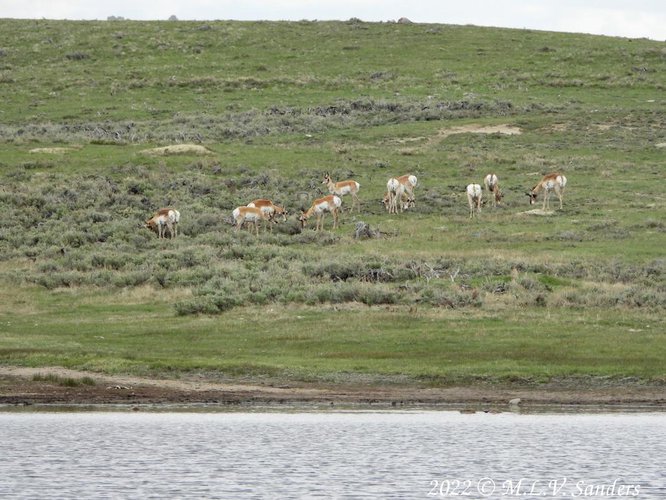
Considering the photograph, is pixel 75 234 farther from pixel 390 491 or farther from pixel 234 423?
pixel 390 491

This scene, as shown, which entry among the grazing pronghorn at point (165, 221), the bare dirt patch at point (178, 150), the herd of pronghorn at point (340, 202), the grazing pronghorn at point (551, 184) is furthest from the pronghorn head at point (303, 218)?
the bare dirt patch at point (178, 150)

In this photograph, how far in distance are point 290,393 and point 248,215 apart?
19328 millimetres

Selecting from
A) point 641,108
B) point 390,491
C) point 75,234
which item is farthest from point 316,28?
point 390,491

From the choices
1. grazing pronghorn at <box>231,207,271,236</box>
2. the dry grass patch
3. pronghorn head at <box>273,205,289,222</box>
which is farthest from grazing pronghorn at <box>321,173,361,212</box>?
the dry grass patch

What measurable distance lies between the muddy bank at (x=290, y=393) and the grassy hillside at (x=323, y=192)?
0.72m

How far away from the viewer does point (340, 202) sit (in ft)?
149

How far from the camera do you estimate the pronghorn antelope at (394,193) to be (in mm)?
47500

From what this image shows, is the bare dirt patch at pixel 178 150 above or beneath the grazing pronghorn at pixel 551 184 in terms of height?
above

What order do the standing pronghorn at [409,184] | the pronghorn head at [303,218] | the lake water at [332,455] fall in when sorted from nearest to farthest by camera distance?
the lake water at [332,455], the pronghorn head at [303,218], the standing pronghorn at [409,184]

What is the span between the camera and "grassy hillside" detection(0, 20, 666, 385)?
2955 centimetres

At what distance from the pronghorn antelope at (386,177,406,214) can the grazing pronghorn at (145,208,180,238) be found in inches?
326

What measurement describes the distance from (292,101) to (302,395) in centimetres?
4935

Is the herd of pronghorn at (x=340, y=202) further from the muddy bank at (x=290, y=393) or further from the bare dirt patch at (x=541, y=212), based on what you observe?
the muddy bank at (x=290, y=393)

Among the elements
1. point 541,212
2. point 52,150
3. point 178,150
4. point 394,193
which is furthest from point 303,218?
point 52,150
